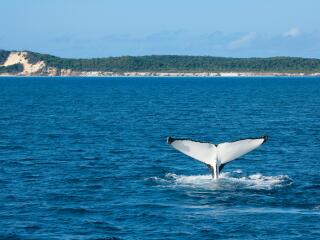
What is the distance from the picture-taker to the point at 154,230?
2928 cm

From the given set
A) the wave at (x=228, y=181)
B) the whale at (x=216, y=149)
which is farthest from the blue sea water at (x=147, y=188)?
→ the whale at (x=216, y=149)

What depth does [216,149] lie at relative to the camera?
1297 inches

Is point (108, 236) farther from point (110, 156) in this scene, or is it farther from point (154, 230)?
point (110, 156)

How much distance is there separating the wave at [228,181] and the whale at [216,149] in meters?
3.21

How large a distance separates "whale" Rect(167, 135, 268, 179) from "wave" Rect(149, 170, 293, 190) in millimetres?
3206

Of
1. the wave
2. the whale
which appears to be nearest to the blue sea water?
the wave

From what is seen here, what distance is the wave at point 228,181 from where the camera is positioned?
121 ft

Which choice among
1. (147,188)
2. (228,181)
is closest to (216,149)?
(228,181)

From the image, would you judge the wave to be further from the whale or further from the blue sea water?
the whale

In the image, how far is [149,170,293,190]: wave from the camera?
121 feet

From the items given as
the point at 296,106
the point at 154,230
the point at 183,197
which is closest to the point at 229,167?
the point at 183,197

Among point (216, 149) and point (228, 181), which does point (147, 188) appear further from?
point (216, 149)

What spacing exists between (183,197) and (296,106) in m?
80.2

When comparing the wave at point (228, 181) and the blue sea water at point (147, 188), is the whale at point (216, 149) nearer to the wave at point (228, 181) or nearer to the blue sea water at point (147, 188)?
the blue sea water at point (147, 188)
